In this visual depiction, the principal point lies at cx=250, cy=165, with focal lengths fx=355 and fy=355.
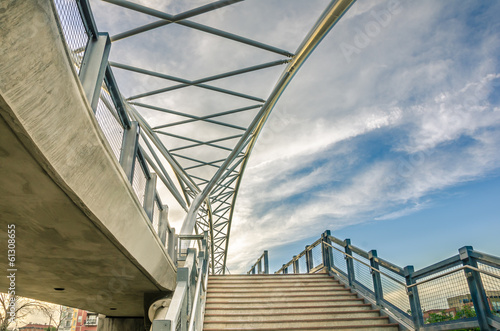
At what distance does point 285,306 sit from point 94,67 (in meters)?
6.27

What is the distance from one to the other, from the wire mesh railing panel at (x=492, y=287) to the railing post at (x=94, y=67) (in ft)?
17.8

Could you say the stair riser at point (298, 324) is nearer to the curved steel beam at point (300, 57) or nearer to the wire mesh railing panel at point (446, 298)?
the wire mesh railing panel at point (446, 298)

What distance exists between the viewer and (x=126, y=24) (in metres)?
9.70

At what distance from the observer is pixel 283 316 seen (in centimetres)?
746

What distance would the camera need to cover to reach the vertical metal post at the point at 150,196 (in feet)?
24.3

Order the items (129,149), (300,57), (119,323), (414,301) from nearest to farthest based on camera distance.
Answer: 1. (129,149)
2. (414,301)
3. (119,323)
4. (300,57)

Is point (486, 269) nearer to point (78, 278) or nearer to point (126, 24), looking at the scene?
A: point (78, 278)

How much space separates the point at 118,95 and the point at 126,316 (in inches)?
374

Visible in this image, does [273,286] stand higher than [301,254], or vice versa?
[301,254]

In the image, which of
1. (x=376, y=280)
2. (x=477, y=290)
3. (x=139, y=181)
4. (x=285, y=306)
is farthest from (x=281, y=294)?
(x=477, y=290)

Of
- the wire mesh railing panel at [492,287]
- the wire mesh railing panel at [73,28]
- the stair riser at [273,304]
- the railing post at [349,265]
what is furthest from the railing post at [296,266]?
the wire mesh railing panel at [73,28]

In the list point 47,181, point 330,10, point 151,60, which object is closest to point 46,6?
point 47,181

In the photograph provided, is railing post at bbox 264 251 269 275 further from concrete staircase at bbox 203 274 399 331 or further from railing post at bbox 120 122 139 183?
railing post at bbox 120 122 139 183

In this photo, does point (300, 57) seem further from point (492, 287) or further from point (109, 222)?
point (109, 222)
